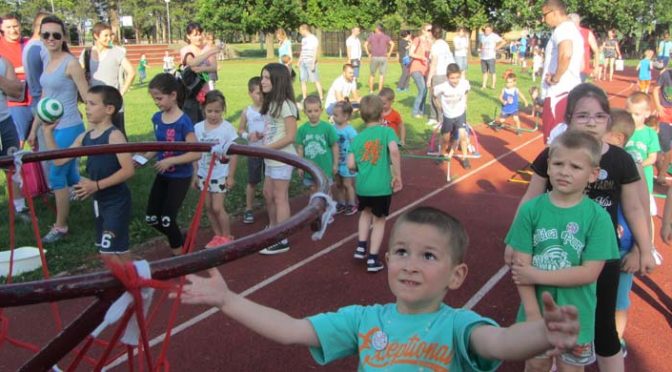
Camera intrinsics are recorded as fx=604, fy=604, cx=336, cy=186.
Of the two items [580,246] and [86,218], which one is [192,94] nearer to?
[86,218]

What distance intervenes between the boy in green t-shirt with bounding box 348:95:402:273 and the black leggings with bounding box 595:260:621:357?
7.80 feet

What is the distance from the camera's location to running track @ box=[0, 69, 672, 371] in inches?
155

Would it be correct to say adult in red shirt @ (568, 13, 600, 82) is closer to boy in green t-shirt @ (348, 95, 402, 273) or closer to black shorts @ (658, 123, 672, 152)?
black shorts @ (658, 123, 672, 152)

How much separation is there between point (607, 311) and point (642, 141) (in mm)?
2852

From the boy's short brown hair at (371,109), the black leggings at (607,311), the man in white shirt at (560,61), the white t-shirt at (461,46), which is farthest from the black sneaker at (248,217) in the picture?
the white t-shirt at (461,46)

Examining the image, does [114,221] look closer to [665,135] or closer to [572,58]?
[572,58]

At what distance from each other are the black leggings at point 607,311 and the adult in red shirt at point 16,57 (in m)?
6.29

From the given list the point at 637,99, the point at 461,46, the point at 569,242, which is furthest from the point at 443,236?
the point at 461,46

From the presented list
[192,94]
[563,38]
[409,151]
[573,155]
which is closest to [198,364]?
[573,155]

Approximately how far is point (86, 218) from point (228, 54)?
4194 centimetres

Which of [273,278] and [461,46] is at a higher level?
[461,46]

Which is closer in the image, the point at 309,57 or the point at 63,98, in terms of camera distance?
the point at 63,98

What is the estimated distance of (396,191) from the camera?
5.30m

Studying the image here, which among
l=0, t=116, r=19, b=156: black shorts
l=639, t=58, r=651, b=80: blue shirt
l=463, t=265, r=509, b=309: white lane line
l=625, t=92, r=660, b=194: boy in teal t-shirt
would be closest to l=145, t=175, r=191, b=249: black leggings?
l=0, t=116, r=19, b=156: black shorts
